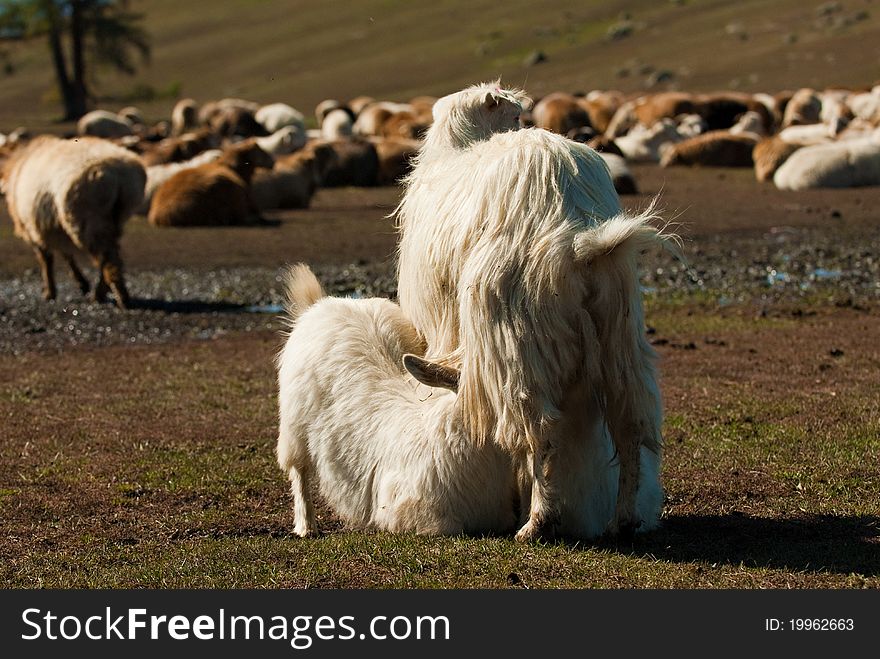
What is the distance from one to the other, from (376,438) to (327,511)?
116 cm

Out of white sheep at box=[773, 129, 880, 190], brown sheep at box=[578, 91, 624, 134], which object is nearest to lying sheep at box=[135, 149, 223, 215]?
white sheep at box=[773, 129, 880, 190]

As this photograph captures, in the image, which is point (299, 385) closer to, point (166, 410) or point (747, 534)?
point (747, 534)

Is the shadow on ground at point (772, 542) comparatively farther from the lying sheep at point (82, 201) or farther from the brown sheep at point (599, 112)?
the brown sheep at point (599, 112)

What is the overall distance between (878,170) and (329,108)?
2894 cm

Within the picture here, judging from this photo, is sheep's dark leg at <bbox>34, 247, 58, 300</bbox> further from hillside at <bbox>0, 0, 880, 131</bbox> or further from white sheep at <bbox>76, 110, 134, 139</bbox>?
hillside at <bbox>0, 0, 880, 131</bbox>

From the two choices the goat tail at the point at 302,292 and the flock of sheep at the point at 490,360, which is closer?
the flock of sheep at the point at 490,360

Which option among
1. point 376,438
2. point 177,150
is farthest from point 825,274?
point 177,150

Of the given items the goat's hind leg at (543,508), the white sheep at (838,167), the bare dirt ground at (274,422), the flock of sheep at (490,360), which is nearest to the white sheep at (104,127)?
the white sheep at (838,167)

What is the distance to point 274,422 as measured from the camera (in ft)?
30.4

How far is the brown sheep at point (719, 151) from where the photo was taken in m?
30.6

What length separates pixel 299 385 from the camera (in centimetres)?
660

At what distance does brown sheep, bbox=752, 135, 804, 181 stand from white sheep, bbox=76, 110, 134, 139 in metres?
25.5

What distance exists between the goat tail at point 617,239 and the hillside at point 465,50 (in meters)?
49.6

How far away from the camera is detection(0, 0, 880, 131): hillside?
60719 mm
